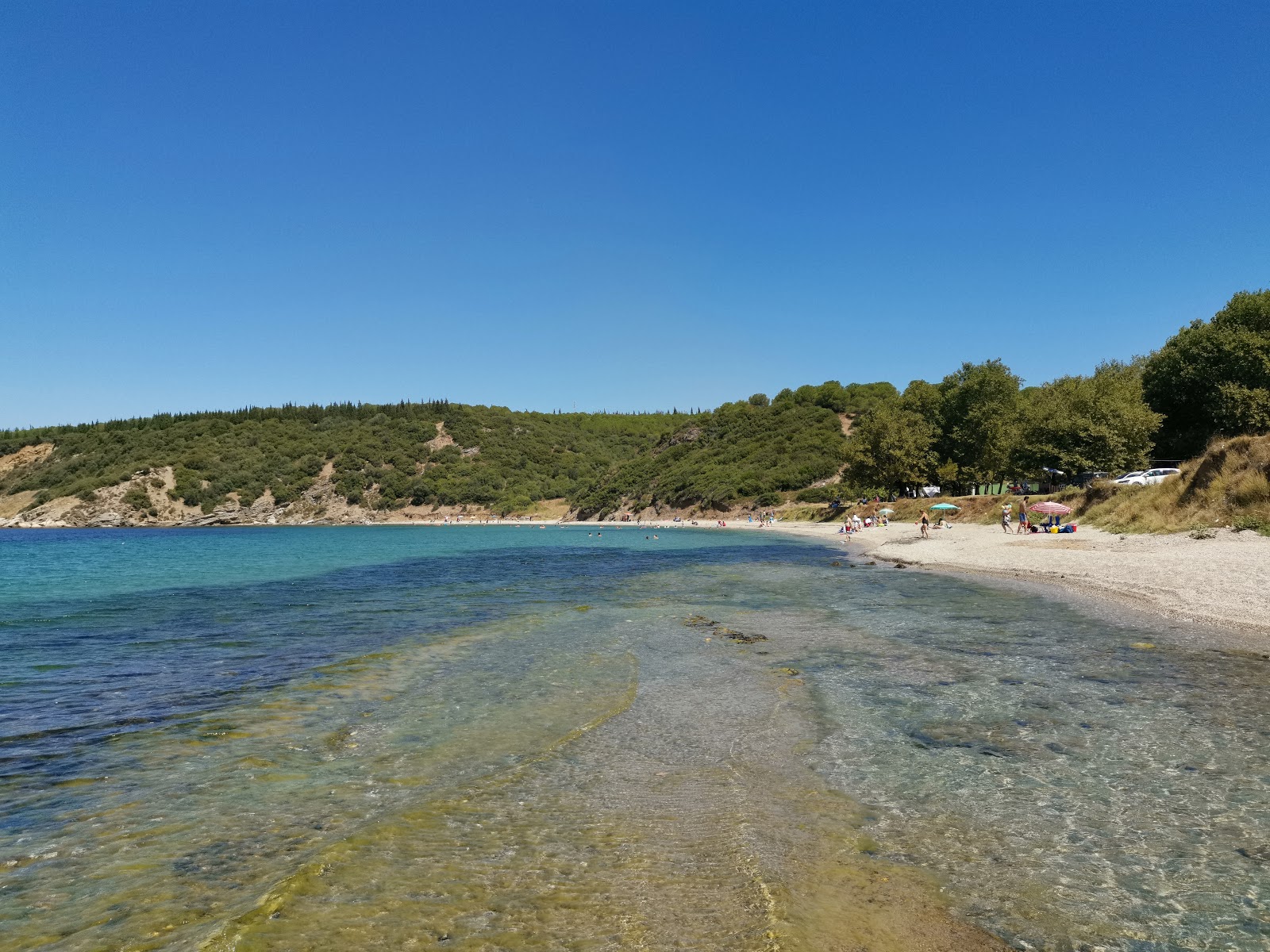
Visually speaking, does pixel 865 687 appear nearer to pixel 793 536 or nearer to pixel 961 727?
pixel 961 727

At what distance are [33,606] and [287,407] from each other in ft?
578

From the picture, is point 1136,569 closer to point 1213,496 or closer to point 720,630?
point 1213,496

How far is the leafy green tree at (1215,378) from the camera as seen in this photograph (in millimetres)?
53562

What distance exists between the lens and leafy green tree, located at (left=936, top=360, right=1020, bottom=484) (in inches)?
2630

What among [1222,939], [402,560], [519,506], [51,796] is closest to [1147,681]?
[1222,939]

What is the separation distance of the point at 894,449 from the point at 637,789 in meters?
73.0

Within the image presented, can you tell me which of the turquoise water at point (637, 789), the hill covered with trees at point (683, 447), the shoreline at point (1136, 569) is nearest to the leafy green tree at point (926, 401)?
the hill covered with trees at point (683, 447)

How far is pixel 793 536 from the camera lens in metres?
66.4

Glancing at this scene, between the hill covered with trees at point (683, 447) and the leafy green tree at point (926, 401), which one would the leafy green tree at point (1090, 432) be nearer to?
the hill covered with trees at point (683, 447)

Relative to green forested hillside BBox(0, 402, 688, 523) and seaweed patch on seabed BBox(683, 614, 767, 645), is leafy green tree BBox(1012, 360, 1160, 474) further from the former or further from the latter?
green forested hillside BBox(0, 402, 688, 523)

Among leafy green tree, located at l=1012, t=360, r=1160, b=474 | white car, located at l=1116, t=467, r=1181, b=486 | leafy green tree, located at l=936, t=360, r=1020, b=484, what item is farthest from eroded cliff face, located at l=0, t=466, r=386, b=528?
white car, located at l=1116, t=467, r=1181, b=486

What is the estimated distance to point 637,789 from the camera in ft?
25.4

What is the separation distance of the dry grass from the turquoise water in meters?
17.2

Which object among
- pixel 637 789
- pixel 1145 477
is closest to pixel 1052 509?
pixel 1145 477
